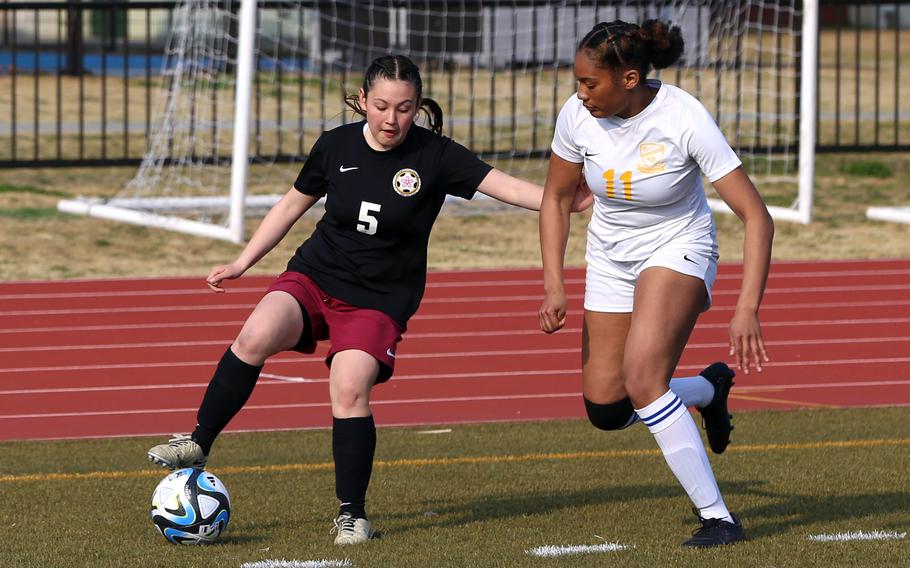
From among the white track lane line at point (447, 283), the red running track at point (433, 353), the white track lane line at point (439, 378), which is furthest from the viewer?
the white track lane line at point (447, 283)

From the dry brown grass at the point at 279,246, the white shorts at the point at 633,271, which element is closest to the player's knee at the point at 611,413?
the white shorts at the point at 633,271

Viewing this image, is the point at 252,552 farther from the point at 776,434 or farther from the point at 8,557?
the point at 776,434

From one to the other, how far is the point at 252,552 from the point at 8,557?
83 cm

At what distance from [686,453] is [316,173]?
5.79ft

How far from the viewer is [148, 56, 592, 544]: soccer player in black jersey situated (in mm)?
6133

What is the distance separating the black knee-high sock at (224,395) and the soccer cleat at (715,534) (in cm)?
170

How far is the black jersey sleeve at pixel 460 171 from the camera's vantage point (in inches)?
251

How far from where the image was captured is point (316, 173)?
647cm

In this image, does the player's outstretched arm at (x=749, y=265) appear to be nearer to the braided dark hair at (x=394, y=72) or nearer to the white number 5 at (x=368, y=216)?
the braided dark hair at (x=394, y=72)

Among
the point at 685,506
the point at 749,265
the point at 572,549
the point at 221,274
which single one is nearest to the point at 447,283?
the point at 685,506

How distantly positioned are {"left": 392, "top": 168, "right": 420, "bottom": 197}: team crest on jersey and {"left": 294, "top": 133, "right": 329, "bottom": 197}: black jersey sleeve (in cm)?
31

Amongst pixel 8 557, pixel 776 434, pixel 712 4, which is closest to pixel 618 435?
pixel 776 434

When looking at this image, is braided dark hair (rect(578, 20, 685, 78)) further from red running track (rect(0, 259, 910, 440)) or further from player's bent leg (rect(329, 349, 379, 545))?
red running track (rect(0, 259, 910, 440))

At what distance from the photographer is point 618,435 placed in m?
8.59
